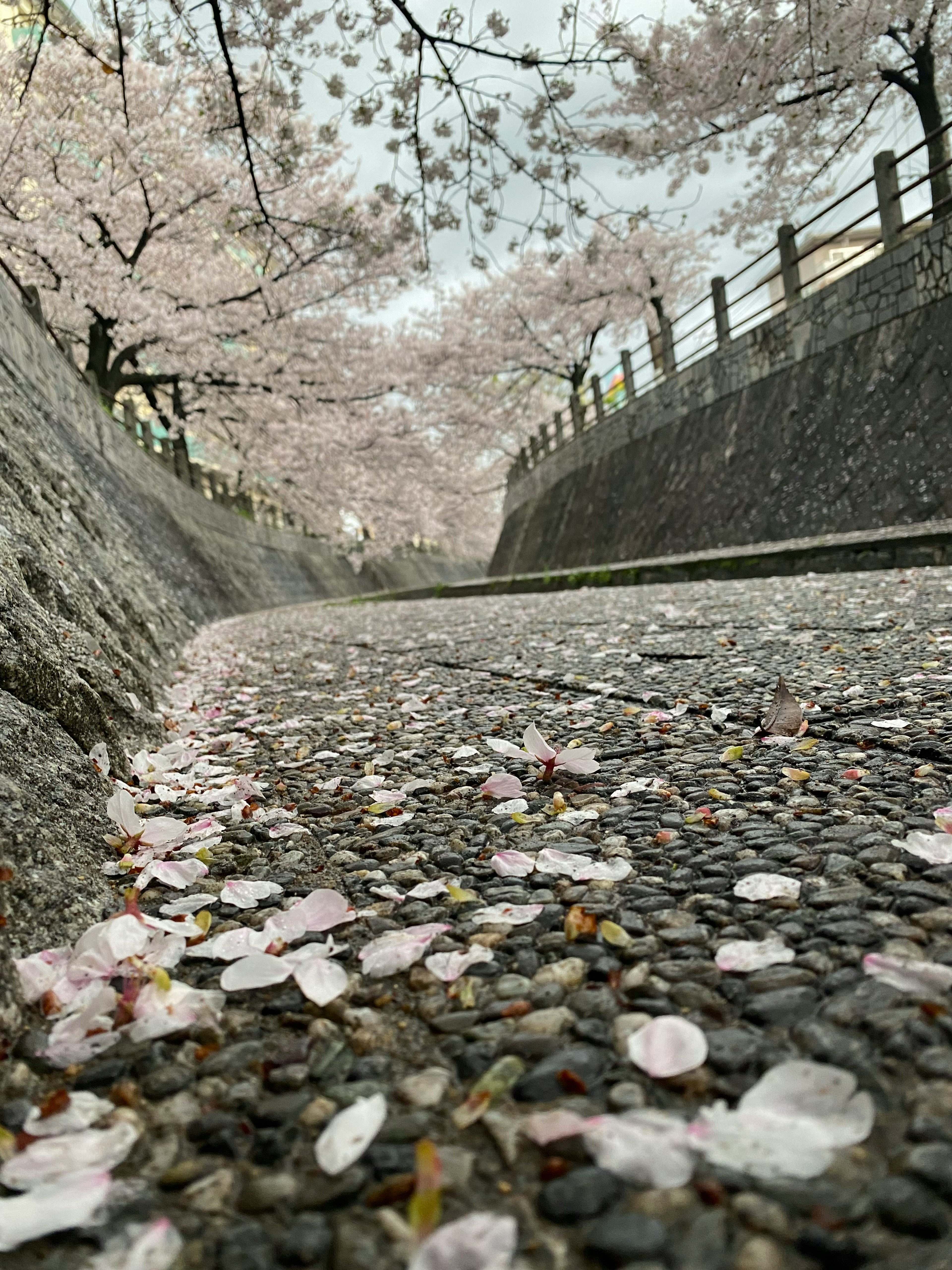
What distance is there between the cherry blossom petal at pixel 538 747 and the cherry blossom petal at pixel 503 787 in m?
0.08

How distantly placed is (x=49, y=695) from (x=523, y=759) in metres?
1.20

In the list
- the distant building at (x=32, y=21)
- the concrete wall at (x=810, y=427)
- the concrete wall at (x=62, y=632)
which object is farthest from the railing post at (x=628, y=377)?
the distant building at (x=32, y=21)

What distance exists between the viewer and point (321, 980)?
1009 mm

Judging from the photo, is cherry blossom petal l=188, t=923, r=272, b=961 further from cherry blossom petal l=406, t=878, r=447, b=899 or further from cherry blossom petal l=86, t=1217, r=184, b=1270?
cherry blossom petal l=86, t=1217, r=184, b=1270

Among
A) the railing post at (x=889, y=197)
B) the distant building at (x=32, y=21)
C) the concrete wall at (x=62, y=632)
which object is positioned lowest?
the concrete wall at (x=62, y=632)

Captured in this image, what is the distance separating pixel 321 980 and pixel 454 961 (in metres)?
0.18

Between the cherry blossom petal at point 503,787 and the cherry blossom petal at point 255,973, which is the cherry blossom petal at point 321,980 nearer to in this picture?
the cherry blossom petal at point 255,973

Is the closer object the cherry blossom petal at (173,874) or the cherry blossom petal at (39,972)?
the cherry blossom petal at (39,972)

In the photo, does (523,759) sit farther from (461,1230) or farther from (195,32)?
(195,32)

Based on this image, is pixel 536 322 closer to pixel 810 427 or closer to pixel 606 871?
pixel 810 427

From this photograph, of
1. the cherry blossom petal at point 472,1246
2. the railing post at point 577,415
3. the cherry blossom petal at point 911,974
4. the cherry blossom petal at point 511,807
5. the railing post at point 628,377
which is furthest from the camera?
the railing post at point 577,415

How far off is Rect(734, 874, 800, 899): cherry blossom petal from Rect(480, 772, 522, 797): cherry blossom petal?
2.20ft

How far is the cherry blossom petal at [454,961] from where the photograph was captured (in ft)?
3.31

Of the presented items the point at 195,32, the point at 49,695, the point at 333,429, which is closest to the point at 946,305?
the point at 195,32
